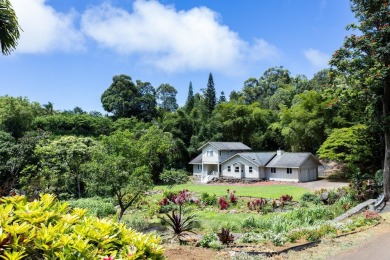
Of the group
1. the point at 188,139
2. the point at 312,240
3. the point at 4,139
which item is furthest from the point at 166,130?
the point at 312,240

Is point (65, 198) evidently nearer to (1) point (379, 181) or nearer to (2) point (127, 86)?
A: (1) point (379, 181)

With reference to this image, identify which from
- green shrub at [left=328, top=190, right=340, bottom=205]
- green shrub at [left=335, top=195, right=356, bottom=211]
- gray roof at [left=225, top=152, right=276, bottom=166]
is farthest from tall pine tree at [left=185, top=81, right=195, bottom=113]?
green shrub at [left=335, top=195, right=356, bottom=211]

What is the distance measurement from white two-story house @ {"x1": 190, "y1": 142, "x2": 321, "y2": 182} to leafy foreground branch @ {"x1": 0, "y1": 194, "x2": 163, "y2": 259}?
34.3 meters

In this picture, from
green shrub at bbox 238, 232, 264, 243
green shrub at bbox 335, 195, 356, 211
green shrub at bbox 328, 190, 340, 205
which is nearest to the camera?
green shrub at bbox 238, 232, 264, 243

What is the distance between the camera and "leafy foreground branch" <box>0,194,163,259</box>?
3090mm

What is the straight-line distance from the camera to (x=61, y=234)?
3.31 metres

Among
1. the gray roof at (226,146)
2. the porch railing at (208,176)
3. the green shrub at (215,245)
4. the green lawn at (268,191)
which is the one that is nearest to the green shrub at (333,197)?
the green lawn at (268,191)

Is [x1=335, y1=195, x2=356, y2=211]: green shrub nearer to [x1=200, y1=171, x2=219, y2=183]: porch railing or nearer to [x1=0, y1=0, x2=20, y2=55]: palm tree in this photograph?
[x1=0, y1=0, x2=20, y2=55]: palm tree

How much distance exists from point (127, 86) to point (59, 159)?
36.7 metres

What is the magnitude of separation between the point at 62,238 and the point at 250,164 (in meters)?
37.8

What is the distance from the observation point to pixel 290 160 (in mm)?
37125

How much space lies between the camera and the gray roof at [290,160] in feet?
118

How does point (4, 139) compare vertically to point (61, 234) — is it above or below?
above

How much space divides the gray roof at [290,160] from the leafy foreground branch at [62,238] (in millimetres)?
34346
